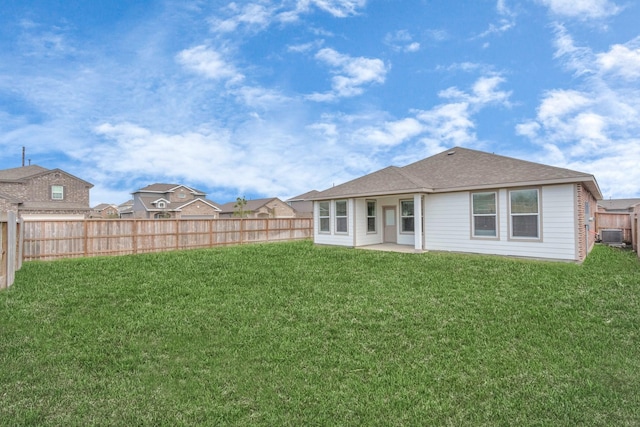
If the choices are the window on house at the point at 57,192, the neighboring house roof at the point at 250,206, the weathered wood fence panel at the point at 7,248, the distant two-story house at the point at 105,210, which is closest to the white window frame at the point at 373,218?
the weathered wood fence panel at the point at 7,248

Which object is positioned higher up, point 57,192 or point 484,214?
point 57,192

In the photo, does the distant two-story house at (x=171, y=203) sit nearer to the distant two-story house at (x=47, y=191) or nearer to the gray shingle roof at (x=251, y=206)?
the gray shingle roof at (x=251, y=206)

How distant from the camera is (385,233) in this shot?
640 inches

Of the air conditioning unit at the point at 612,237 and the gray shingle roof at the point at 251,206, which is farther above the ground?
the gray shingle roof at the point at 251,206

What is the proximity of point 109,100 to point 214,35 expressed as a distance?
21.8 feet

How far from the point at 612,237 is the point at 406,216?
9.47 m

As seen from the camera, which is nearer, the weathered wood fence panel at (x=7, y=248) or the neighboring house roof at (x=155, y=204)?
the weathered wood fence panel at (x=7, y=248)

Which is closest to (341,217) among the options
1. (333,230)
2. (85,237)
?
(333,230)

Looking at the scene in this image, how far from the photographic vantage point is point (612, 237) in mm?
15242

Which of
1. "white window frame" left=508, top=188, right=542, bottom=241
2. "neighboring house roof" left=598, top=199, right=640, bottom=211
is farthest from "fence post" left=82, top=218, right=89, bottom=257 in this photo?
"neighboring house roof" left=598, top=199, right=640, bottom=211

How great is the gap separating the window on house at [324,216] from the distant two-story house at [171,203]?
2665 cm

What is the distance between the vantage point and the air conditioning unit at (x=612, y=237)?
15047mm

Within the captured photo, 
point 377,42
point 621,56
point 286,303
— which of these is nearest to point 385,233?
point 377,42

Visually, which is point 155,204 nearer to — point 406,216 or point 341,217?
point 341,217
